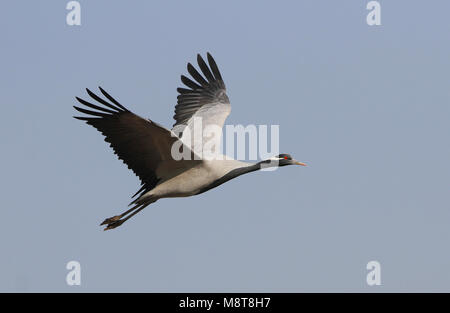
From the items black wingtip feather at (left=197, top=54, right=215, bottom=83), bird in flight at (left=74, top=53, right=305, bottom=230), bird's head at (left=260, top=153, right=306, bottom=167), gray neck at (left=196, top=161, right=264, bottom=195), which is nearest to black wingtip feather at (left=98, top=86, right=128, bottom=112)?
bird in flight at (left=74, top=53, right=305, bottom=230)

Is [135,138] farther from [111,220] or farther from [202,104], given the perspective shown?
[202,104]

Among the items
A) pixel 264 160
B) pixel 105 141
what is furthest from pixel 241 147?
pixel 105 141

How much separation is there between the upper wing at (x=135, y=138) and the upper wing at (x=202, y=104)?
1.44 meters

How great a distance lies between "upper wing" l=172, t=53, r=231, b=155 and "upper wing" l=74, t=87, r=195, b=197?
4.72 feet

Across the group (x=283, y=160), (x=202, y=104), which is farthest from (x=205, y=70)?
(x=283, y=160)

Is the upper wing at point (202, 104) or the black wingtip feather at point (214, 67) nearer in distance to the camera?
the upper wing at point (202, 104)

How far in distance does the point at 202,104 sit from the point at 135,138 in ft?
11.6

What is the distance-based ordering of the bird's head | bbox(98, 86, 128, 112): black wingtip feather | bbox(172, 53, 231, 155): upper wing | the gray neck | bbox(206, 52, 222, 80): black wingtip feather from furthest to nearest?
bbox(206, 52, 222, 80): black wingtip feather
bbox(172, 53, 231, 155): upper wing
the bird's head
the gray neck
bbox(98, 86, 128, 112): black wingtip feather

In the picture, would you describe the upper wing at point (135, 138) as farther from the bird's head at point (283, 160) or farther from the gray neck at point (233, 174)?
the bird's head at point (283, 160)

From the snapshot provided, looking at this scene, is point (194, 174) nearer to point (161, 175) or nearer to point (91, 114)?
point (161, 175)

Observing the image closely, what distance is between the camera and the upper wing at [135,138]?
11.3 m

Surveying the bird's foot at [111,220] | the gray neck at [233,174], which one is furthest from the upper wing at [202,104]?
the bird's foot at [111,220]

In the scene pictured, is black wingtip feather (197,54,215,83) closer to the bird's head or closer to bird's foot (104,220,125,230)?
the bird's head

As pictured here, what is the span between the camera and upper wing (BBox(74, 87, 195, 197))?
11258mm
